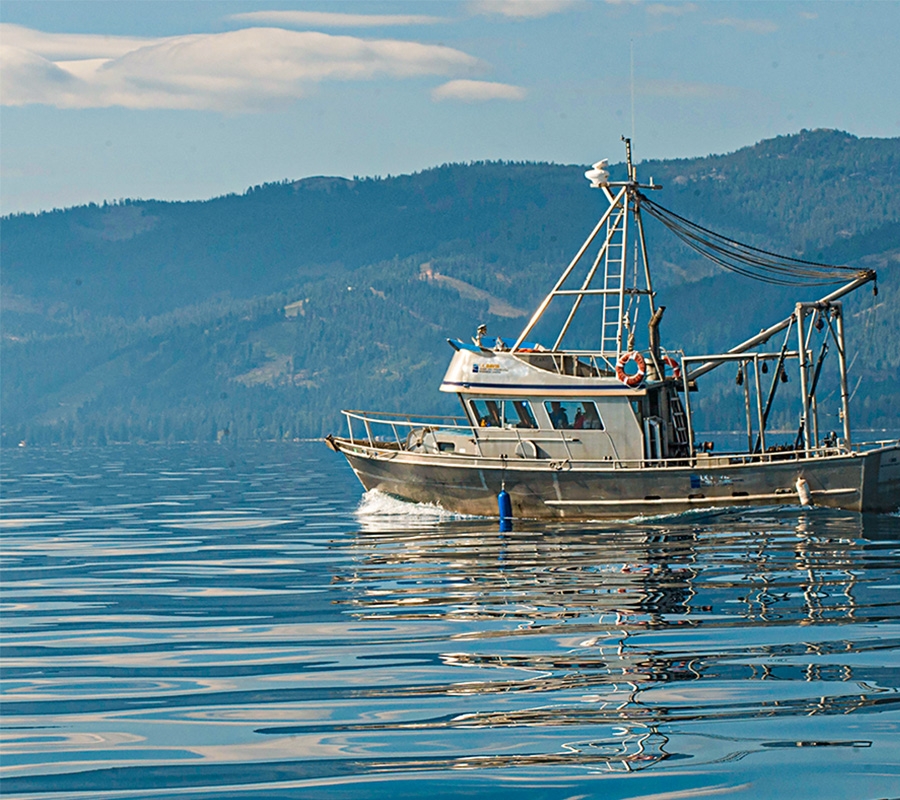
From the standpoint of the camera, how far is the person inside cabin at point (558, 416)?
38062mm

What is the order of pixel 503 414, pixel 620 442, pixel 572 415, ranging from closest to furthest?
pixel 620 442, pixel 572 415, pixel 503 414

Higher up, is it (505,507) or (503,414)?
(503,414)

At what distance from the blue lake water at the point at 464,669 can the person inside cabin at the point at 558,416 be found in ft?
21.4

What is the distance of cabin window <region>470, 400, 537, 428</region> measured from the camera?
38469 mm

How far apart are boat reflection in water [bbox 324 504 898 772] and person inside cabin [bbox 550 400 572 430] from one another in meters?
6.64

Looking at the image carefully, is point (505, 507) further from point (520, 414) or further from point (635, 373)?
point (635, 373)

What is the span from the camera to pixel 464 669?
16.2m

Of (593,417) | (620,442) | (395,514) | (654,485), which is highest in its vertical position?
(593,417)

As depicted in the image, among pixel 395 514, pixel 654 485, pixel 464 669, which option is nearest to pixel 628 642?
pixel 464 669

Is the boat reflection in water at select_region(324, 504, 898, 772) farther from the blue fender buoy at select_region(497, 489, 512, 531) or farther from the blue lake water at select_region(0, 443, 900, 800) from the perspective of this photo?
the blue fender buoy at select_region(497, 489, 512, 531)

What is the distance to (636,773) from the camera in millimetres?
11609

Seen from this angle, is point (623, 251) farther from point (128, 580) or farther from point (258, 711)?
point (258, 711)

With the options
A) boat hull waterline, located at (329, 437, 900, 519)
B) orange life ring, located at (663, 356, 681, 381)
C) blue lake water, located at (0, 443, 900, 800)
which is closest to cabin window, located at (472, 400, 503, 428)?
boat hull waterline, located at (329, 437, 900, 519)

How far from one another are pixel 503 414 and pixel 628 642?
2149cm
